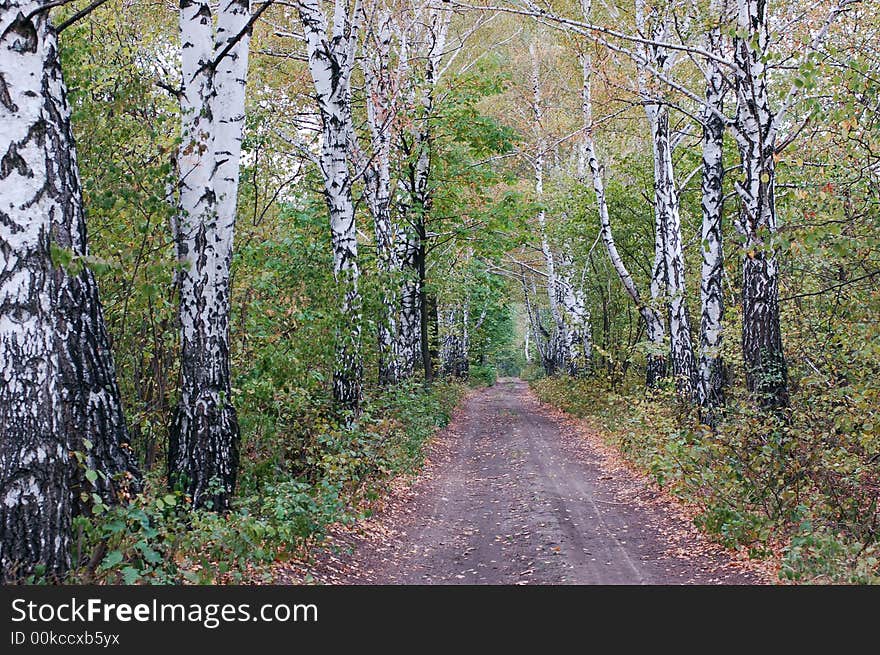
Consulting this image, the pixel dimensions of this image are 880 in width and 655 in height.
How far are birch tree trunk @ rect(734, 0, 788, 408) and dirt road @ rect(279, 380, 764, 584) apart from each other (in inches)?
82.9

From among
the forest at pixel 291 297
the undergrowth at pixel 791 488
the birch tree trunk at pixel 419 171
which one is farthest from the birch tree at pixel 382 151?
the undergrowth at pixel 791 488

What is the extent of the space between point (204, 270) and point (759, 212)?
22.0ft

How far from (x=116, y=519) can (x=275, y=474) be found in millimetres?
4014

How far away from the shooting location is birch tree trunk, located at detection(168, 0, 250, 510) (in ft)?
22.6

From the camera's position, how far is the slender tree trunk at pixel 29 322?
14.6ft

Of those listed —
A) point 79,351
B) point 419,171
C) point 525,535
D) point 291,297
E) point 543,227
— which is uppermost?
point 419,171

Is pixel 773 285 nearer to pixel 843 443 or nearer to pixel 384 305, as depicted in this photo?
pixel 843 443

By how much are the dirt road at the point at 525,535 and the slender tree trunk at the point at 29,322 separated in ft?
7.71

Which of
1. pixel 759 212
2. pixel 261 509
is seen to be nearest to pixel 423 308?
pixel 759 212

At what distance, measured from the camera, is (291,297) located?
36.2 ft

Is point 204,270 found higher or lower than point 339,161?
lower

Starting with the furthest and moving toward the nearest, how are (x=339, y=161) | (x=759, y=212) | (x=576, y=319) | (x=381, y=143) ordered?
(x=576, y=319)
(x=381, y=143)
(x=339, y=161)
(x=759, y=212)

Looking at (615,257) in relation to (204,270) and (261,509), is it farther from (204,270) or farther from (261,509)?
(261,509)

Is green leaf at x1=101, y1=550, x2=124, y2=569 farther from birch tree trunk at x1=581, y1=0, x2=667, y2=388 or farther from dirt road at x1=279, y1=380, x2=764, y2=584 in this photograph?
birch tree trunk at x1=581, y1=0, x2=667, y2=388
